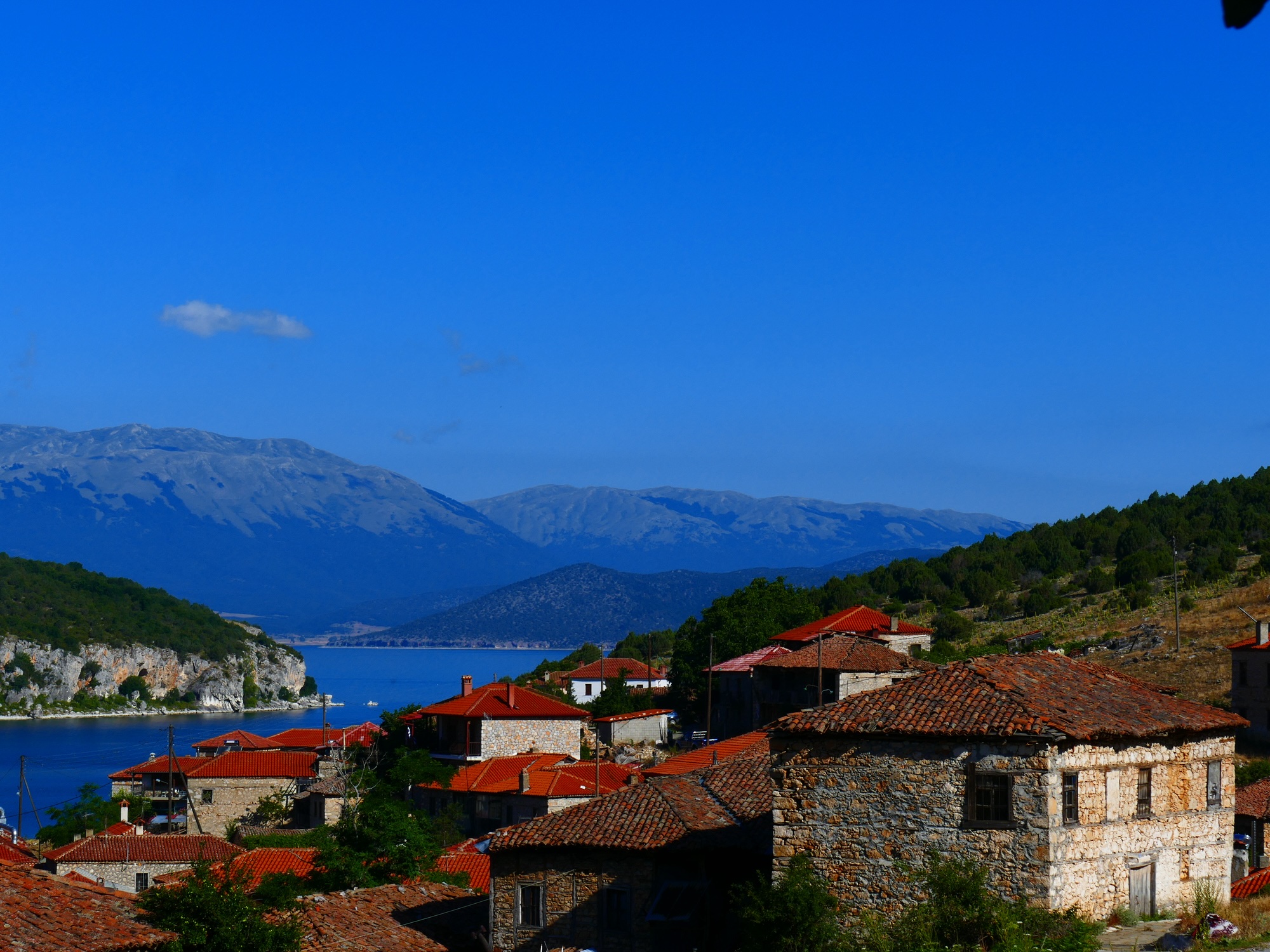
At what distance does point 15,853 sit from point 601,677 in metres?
50.4

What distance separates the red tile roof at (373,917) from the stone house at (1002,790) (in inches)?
338

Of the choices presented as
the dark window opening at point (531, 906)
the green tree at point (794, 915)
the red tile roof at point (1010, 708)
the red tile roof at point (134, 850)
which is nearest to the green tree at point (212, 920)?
the dark window opening at point (531, 906)

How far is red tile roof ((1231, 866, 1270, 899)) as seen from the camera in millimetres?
21391

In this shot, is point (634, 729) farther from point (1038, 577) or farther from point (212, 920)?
point (212, 920)

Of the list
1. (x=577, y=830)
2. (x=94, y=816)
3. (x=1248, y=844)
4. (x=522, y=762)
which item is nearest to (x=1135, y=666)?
(x=522, y=762)

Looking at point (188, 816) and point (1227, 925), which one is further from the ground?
point (1227, 925)

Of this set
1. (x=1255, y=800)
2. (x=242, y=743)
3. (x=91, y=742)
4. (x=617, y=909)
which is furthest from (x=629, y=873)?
(x=91, y=742)

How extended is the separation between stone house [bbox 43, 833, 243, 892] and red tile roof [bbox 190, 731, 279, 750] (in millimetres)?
30828

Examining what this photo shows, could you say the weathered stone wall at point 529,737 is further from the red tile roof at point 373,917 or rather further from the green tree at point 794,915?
the green tree at point 794,915

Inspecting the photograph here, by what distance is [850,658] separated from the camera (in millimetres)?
50344

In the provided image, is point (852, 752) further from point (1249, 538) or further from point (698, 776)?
point (1249, 538)

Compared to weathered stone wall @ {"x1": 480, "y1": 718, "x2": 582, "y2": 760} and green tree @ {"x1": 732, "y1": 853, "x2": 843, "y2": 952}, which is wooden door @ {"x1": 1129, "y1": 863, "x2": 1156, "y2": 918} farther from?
weathered stone wall @ {"x1": 480, "y1": 718, "x2": 582, "y2": 760}

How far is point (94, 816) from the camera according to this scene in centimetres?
6162

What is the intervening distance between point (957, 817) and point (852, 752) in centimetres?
165
